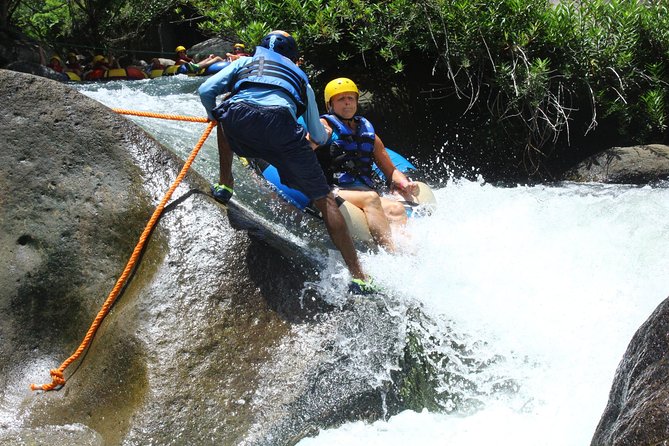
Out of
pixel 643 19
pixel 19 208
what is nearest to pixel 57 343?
pixel 19 208

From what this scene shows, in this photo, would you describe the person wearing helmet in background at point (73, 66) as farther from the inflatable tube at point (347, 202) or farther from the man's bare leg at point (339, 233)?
the man's bare leg at point (339, 233)

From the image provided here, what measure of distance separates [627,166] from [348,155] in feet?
12.7

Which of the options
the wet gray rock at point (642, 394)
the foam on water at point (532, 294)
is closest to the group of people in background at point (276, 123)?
the foam on water at point (532, 294)

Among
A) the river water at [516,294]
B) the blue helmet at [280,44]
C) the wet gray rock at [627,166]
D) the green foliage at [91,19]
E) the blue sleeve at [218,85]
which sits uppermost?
the blue helmet at [280,44]

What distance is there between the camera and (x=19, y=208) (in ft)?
14.8

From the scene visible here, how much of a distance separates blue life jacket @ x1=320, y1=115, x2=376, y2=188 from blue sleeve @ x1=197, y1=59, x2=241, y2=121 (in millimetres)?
1594

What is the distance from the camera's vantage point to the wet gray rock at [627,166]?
850 centimetres

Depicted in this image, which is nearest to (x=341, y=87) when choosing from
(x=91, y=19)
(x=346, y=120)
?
(x=346, y=120)

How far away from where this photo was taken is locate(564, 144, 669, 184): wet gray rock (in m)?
8.50

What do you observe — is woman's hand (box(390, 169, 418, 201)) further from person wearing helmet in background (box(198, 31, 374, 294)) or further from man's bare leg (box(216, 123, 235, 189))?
man's bare leg (box(216, 123, 235, 189))

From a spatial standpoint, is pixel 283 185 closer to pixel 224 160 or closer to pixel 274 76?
pixel 224 160

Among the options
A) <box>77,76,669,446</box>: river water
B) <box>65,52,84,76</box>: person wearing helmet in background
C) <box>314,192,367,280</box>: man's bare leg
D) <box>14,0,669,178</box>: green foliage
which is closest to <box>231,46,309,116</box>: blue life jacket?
<box>314,192,367,280</box>: man's bare leg

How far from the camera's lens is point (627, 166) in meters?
8.60

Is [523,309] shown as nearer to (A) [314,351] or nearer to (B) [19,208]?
(A) [314,351]
